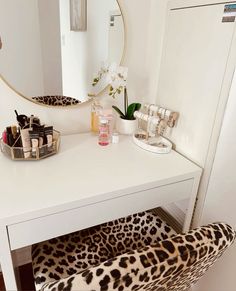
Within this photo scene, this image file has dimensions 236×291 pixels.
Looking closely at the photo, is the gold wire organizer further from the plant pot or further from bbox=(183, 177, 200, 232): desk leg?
bbox=(183, 177, 200, 232): desk leg

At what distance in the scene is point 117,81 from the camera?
1125 mm

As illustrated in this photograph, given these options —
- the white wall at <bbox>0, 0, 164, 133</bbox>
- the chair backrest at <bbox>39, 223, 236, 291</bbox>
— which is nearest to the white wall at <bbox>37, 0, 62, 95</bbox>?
the white wall at <bbox>0, 0, 164, 133</bbox>

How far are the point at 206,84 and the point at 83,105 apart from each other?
2.00 ft

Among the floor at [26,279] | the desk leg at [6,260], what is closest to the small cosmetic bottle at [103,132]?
the desk leg at [6,260]

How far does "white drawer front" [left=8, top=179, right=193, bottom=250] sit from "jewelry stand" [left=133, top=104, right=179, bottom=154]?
222mm

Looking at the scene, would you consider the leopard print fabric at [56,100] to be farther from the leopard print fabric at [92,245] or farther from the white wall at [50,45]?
the leopard print fabric at [92,245]

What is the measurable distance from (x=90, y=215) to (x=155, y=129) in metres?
0.60

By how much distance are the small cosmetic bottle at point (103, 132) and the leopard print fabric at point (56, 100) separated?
18 centimetres

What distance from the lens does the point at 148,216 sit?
1066 millimetres

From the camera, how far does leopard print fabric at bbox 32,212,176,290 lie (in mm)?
828

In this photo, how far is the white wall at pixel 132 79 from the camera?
108 centimetres

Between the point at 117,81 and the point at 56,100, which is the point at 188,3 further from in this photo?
the point at 56,100

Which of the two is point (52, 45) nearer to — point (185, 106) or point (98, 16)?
point (98, 16)

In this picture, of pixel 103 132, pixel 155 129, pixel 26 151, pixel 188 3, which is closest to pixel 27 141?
pixel 26 151
